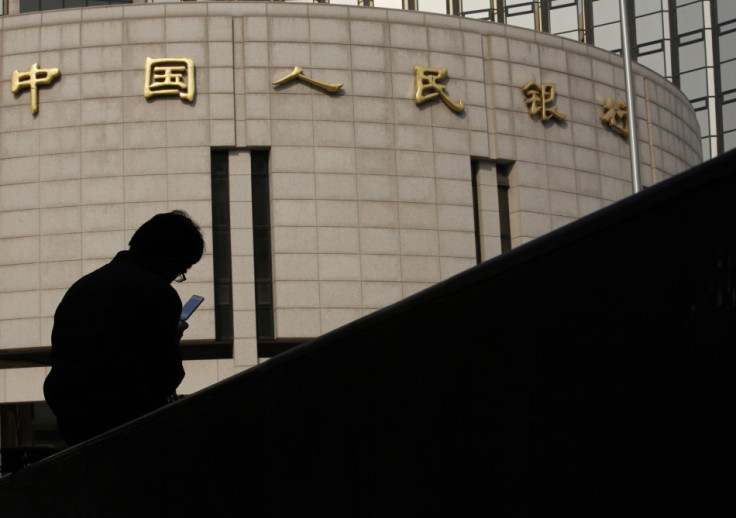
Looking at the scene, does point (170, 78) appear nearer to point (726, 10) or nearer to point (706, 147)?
point (706, 147)

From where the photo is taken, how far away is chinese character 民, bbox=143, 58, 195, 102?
2839 centimetres

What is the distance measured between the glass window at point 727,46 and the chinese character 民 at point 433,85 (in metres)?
22.1

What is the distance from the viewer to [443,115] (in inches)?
1163

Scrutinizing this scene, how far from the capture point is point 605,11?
4900 cm

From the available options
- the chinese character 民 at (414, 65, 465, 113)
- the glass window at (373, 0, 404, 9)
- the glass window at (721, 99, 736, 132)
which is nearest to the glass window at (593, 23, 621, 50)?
the glass window at (721, 99, 736, 132)

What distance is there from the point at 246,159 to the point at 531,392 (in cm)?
2680

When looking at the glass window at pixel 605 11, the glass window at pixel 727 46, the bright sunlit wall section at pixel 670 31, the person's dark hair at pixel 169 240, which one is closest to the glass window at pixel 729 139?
the bright sunlit wall section at pixel 670 31

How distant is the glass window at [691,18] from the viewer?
48.6 metres

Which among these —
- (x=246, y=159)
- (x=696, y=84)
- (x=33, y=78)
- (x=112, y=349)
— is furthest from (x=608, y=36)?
(x=112, y=349)

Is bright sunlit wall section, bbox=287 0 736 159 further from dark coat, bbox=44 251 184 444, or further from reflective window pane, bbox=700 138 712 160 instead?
dark coat, bbox=44 251 184 444

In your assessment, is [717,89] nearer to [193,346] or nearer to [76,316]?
[193,346]

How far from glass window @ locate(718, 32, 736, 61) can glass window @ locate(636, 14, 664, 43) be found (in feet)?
7.76

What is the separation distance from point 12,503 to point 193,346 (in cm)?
2499

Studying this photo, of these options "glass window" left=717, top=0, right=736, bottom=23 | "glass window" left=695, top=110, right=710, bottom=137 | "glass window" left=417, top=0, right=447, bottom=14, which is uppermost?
"glass window" left=417, top=0, right=447, bottom=14
